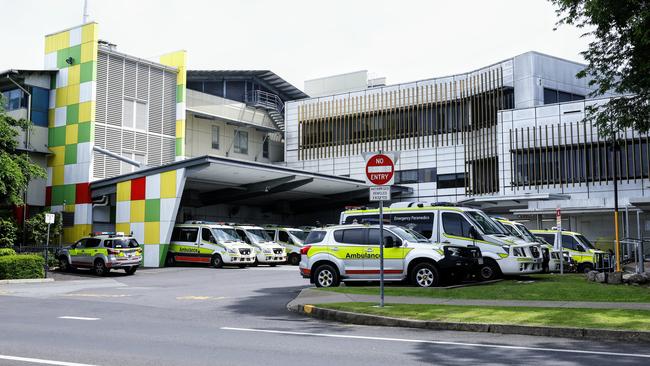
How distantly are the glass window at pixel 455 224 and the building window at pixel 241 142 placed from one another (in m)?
36.9

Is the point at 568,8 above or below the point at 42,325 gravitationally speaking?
above

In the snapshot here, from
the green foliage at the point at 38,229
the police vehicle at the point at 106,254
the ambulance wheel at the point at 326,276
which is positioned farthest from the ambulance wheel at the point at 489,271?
the green foliage at the point at 38,229

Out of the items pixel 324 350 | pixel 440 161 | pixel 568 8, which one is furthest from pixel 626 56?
pixel 440 161

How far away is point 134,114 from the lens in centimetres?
4262

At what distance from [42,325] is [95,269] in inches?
748

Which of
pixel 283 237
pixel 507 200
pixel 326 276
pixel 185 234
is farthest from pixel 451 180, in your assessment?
pixel 326 276

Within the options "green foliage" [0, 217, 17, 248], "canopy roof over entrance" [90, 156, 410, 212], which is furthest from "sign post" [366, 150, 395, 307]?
"green foliage" [0, 217, 17, 248]

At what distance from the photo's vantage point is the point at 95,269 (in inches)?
1187

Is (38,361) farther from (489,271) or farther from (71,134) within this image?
(71,134)

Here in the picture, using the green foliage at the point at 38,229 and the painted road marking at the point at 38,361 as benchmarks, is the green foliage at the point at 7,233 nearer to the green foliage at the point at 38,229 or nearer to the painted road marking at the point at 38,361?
the green foliage at the point at 38,229

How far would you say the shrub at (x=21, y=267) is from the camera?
25.5 metres

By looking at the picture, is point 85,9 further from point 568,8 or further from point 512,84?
point 568,8

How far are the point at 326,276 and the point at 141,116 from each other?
1100 inches

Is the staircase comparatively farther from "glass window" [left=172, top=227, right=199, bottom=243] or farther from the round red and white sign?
the round red and white sign
